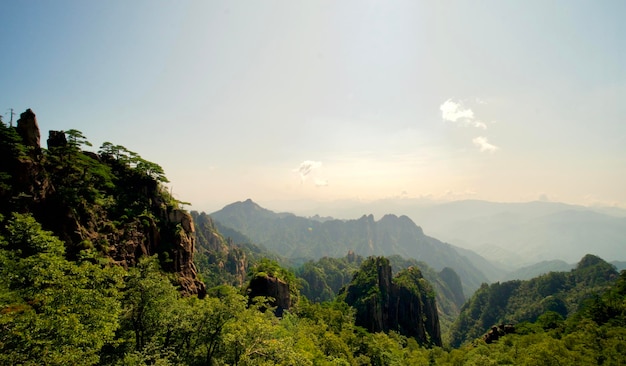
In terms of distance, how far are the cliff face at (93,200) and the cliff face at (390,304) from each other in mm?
56338

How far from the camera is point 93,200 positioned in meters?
36.0

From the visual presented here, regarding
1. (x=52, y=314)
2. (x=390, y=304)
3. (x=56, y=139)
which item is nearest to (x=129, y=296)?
(x=52, y=314)

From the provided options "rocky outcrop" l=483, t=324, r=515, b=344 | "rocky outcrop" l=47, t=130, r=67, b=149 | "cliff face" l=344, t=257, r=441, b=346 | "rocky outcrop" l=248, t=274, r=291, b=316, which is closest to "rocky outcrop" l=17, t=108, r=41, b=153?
"rocky outcrop" l=47, t=130, r=67, b=149

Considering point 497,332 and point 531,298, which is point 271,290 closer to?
point 497,332

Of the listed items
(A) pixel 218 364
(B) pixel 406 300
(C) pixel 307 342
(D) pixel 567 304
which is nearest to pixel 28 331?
(A) pixel 218 364

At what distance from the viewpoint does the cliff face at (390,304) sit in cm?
8500

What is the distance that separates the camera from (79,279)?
55.2 feet

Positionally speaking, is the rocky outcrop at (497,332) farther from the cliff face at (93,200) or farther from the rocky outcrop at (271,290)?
the cliff face at (93,200)

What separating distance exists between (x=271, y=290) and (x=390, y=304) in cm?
5279

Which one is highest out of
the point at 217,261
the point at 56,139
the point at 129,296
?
the point at 56,139

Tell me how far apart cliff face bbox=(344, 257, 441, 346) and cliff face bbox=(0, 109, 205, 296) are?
5634 cm

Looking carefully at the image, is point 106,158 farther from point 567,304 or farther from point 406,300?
point 567,304

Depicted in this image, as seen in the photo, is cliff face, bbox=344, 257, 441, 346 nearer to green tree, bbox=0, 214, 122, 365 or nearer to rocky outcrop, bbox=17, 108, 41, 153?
green tree, bbox=0, 214, 122, 365

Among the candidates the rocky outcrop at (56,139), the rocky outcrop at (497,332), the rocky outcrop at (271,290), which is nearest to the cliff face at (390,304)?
the rocky outcrop at (497,332)
